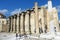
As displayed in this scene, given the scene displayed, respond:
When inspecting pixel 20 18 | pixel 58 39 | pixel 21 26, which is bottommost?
pixel 58 39

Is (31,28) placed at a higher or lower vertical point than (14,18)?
lower

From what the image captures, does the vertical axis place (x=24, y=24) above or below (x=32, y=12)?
below

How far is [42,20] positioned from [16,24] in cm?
1137

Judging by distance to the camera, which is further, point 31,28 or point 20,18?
point 20,18

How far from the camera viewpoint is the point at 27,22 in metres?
29.6

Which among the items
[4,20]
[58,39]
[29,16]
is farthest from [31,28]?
[4,20]

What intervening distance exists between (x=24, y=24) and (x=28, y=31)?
317 centimetres

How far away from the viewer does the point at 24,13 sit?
30797mm

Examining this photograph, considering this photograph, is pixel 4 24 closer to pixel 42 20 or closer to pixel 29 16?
pixel 29 16

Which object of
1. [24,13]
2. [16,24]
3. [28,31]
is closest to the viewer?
[28,31]

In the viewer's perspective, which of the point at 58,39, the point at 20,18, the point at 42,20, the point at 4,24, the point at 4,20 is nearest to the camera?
the point at 58,39

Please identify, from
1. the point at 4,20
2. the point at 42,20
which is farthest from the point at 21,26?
the point at 4,20

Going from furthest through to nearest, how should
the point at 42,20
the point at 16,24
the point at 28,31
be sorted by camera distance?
the point at 16,24 → the point at 28,31 → the point at 42,20

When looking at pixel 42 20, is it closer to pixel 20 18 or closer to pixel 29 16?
pixel 29 16
